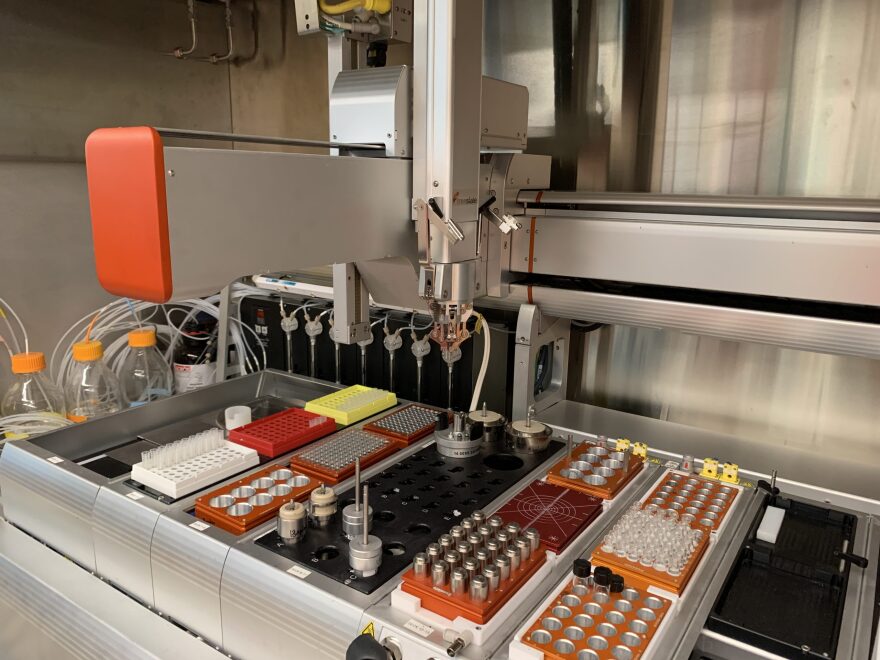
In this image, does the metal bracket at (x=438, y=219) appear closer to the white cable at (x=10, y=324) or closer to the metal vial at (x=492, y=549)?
the metal vial at (x=492, y=549)

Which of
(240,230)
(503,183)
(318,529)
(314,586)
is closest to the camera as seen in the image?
(240,230)

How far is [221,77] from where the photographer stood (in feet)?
7.27

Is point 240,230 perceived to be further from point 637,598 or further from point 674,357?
point 674,357

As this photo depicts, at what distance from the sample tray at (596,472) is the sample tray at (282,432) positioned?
1.54ft

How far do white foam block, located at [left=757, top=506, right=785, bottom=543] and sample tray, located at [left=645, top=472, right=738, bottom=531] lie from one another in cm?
5

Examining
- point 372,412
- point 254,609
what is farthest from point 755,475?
point 254,609

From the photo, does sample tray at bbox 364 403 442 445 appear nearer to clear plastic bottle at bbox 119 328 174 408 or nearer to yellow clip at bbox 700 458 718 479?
yellow clip at bbox 700 458 718 479

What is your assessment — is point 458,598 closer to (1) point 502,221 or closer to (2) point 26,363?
(1) point 502,221

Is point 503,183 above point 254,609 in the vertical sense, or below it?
above

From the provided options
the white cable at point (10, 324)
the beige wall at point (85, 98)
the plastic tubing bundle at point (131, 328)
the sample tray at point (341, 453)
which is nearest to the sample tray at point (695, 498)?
the sample tray at point (341, 453)

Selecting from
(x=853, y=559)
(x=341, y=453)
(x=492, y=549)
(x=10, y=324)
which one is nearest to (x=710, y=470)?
(x=853, y=559)

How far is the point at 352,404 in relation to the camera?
1410mm

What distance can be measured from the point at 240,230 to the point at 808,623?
33.1 inches

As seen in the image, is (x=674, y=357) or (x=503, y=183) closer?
(x=503, y=183)
